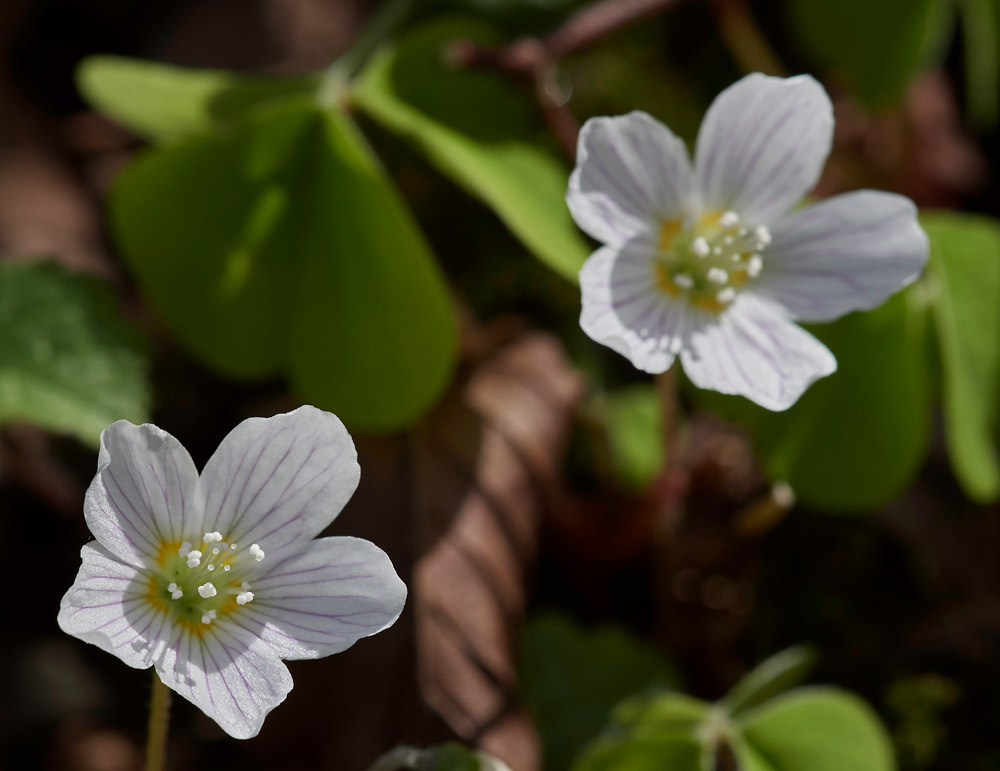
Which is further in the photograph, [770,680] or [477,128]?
[477,128]

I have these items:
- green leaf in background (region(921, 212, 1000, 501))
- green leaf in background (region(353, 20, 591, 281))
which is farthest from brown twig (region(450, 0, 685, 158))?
green leaf in background (region(921, 212, 1000, 501))

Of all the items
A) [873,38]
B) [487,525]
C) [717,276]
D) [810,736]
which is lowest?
[810,736]

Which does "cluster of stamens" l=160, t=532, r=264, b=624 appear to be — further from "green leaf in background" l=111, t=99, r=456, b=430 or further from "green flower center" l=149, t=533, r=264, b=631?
"green leaf in background" l=111, t=99, r=456, b=430

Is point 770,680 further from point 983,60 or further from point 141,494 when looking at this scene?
point 983,60

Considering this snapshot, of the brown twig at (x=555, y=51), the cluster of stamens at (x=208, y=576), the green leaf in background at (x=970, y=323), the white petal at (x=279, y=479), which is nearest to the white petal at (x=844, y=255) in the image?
the green leaf in background at (x=970, y=323)

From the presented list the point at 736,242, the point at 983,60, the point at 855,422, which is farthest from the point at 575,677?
the point at 983,60

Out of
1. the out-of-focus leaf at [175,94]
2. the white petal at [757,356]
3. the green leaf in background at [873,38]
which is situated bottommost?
the green leaf in background at [873,38]

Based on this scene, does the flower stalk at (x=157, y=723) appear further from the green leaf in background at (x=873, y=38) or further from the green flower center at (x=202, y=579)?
the green leaf in background at (x=873, y=38)
